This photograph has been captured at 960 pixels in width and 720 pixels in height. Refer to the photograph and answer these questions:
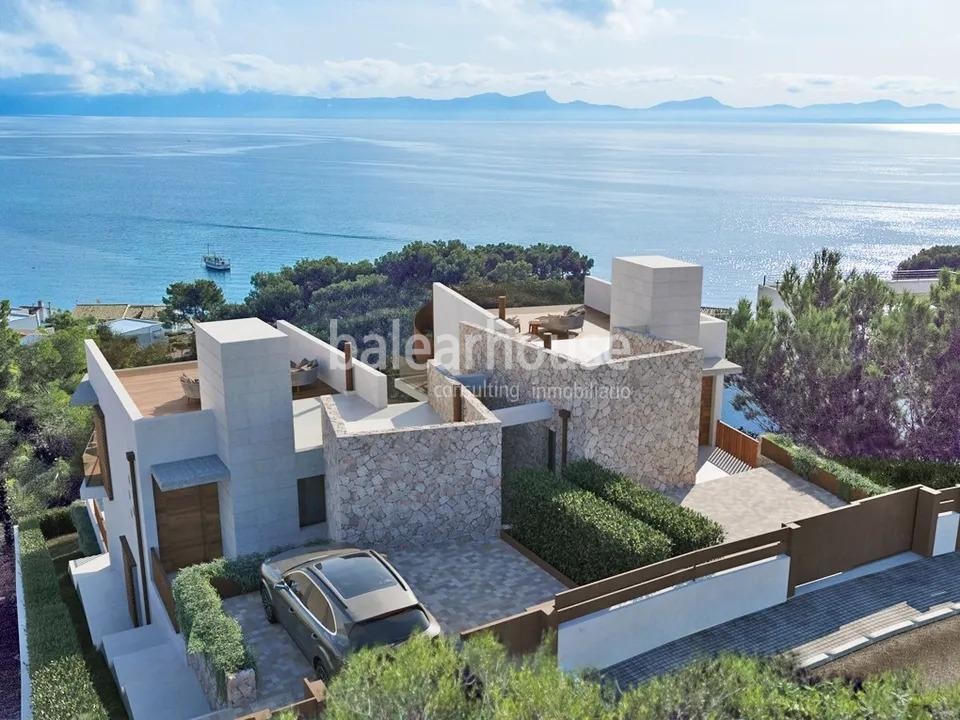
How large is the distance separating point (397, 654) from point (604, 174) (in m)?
181

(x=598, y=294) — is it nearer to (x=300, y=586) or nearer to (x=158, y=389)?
(x=158, y=389)

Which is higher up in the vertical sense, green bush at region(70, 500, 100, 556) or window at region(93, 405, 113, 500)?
window at region(93, 405, 113, 500)

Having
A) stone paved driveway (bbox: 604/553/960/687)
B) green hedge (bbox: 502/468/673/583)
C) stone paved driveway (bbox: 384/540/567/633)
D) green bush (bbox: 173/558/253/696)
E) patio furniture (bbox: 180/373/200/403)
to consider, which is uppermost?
patio furniture (bbox: 180/373/200/403)

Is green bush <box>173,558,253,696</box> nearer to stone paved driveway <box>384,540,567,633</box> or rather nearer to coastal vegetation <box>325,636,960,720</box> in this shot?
stone paved driveway <box>384,540,567,633</box>

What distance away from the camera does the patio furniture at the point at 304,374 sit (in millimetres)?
21031

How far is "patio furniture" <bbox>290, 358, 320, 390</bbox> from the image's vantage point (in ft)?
69.0

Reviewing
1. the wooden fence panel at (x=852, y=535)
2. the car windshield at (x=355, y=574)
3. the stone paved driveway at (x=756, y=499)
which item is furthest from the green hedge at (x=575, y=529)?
the car windshield at (x=355, y=574)

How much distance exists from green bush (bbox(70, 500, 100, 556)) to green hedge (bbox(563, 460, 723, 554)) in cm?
1566

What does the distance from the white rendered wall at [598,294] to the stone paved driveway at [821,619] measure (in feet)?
40.9

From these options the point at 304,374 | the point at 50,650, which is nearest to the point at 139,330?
the point at 304,374

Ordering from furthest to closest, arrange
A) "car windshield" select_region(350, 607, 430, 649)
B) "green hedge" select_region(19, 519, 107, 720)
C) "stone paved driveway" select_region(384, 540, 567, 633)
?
"green hedge" select_region(19, 519, 107, 720), "stone paved driveway" select_region(384, 540, 567, 633), "car windshield" select_region(350, 607, 430, 649)

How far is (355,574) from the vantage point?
519 inches

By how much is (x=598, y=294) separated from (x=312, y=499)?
41.8 feet

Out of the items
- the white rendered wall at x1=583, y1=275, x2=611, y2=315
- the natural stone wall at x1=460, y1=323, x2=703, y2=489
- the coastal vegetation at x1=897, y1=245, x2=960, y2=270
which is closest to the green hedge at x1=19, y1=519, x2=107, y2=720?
the natural stone wall at x1=460, y1=323, x2=703, y2=489
